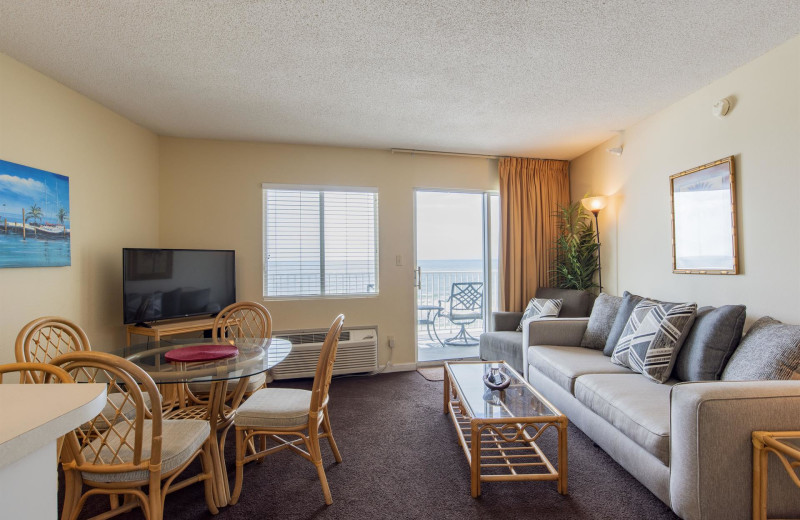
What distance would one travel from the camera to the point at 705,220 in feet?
8.95

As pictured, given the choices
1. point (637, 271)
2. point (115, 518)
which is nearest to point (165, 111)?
point (115, 518)

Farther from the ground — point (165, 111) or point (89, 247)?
point (165, 111)

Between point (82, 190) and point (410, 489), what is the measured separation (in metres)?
3.06

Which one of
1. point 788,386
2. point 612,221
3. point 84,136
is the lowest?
point 788,386

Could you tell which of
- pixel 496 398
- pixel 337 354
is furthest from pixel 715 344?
pixel 337 354

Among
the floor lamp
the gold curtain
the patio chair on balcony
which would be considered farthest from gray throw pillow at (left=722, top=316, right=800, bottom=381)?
the patio chair on balcony

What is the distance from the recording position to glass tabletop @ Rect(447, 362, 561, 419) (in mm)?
1993

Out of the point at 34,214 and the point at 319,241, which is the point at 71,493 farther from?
the point at 319,241

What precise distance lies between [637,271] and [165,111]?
4358 mm

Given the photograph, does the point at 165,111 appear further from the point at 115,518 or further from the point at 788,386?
the point at 788,386

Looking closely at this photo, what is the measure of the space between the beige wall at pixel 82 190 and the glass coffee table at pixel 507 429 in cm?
275

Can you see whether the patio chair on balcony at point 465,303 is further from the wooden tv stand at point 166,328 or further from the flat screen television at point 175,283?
the wooden tv stand at point 166,328

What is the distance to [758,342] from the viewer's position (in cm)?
194

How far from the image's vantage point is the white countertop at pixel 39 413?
66 centimetres
